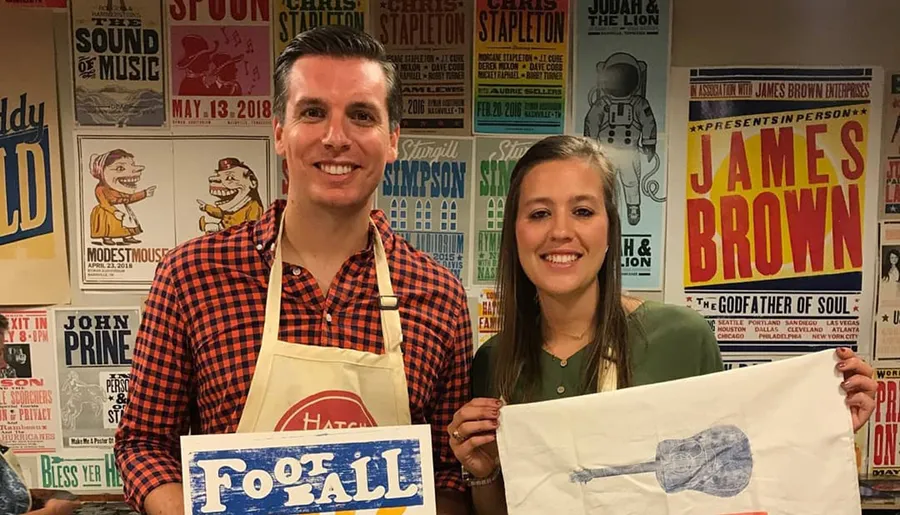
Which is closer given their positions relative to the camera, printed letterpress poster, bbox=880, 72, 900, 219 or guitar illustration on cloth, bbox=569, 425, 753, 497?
guitar illustration on cloth, bbox=569, 425, 753, 497

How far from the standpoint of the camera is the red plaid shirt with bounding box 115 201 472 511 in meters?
1.09

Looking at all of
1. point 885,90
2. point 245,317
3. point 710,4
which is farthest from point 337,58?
point 885,90

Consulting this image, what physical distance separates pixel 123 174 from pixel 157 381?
29.1 inches

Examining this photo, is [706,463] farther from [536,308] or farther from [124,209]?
[124,209]

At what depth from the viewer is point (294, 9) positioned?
159 cm

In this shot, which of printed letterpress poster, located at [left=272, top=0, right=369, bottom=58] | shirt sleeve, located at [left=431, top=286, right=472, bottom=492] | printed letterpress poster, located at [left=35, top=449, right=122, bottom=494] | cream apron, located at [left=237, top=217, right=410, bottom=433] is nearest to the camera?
cream apron, located at [left=237, top=217, right=410, bottom=433]

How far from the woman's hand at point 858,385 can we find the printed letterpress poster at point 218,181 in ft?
4.16

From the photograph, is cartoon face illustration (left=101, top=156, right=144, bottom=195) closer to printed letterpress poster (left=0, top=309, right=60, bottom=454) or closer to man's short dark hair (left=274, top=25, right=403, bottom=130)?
printed letterpress poster (left=0, top=309, right=60, bottom=454)

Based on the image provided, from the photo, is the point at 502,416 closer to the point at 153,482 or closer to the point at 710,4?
the point at 153,482

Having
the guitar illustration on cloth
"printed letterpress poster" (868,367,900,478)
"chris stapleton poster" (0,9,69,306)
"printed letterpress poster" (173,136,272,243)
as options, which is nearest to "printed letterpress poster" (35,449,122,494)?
"chris stapleton poster" (0,9,69,306)

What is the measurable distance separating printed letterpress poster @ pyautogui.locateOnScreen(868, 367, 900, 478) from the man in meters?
1.21

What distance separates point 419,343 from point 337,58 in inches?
19.7

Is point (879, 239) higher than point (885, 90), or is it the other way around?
point (885, 90)

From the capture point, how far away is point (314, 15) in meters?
1.59
